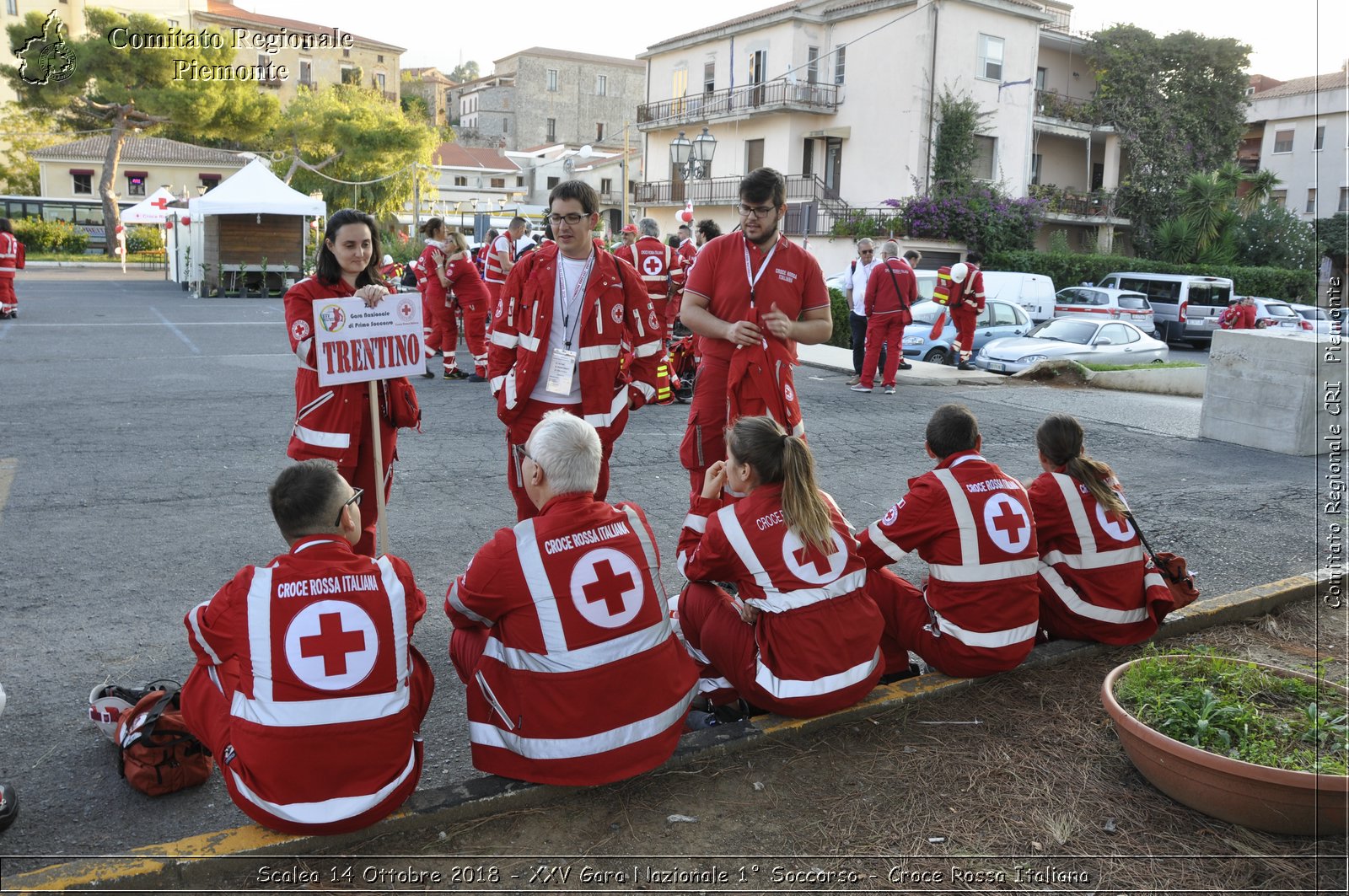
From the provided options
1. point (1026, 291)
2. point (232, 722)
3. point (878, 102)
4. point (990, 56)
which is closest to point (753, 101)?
point (878, 102)

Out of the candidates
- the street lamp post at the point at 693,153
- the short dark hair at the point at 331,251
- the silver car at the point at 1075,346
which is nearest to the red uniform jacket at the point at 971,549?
the short dark hair at the point at 331,251

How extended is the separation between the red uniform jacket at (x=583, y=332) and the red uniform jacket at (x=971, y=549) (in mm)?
1718

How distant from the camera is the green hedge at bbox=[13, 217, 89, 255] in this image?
42375mm

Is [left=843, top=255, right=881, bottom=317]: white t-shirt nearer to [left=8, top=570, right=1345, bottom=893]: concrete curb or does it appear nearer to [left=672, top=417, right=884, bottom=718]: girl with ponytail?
[left=8, top=570, right=1345, bottom=893]: concrete curb

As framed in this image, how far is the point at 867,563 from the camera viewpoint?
4.08 meters

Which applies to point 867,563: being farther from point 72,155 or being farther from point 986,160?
point 72,155

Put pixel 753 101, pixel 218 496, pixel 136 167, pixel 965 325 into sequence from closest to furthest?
1. pixel 218 496
2. pixel 965 325
3. pixel 753 101
4. pixel 136 167

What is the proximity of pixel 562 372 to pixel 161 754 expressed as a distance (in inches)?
97.8

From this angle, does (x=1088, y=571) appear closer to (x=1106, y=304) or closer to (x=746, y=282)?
(x=746, y=282)

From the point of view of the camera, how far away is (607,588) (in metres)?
3.20

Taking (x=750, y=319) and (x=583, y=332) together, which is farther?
(x=750, y=319)

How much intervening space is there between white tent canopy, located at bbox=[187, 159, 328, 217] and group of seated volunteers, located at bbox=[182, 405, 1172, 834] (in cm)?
2376

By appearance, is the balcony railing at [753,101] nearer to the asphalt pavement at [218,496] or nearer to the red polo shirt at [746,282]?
the asphalt pavement at [218,496]

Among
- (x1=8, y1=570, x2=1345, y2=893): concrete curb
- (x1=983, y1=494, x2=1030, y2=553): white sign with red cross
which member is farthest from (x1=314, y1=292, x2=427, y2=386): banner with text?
(x1=983, y1=494, x2=1030, y2=553): white sign with red cross
